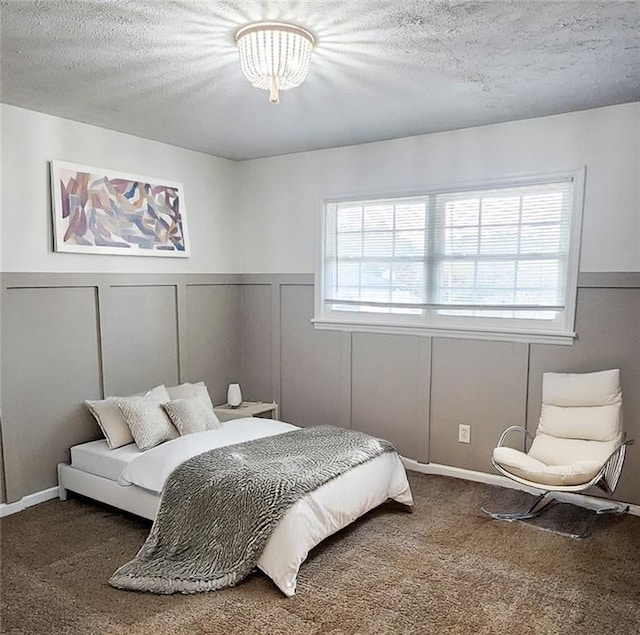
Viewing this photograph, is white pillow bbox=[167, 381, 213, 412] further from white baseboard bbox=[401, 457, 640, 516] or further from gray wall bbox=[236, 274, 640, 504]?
white baseboard bbox=[401, 457, 640, 516]

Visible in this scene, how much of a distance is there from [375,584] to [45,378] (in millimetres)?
2424

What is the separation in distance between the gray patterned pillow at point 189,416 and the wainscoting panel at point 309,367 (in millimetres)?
1128

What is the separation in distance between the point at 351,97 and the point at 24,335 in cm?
247

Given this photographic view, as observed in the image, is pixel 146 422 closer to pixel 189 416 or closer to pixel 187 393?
pixel 189 416

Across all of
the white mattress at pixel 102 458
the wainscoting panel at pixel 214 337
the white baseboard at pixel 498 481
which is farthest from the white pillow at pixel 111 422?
the white baseboard at pixel 498 481

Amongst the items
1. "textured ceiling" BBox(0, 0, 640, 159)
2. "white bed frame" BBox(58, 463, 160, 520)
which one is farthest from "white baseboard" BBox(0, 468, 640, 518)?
"textured ceiling" BBox(0, 0, 640, 159)

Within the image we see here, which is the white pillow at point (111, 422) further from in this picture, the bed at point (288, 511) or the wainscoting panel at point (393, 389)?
the wainscoting panel at point (393, 389)

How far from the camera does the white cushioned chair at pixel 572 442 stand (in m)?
3.03

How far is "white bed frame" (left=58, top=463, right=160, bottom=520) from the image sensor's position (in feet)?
10.3

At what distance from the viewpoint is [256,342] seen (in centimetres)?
500

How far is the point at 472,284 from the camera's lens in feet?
13.0

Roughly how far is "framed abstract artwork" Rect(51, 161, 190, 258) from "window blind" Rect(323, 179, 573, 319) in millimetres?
1262

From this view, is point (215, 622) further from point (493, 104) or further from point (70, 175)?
point (493, 104)

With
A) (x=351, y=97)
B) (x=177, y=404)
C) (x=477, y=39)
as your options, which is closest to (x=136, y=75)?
(x=351, y=97)
